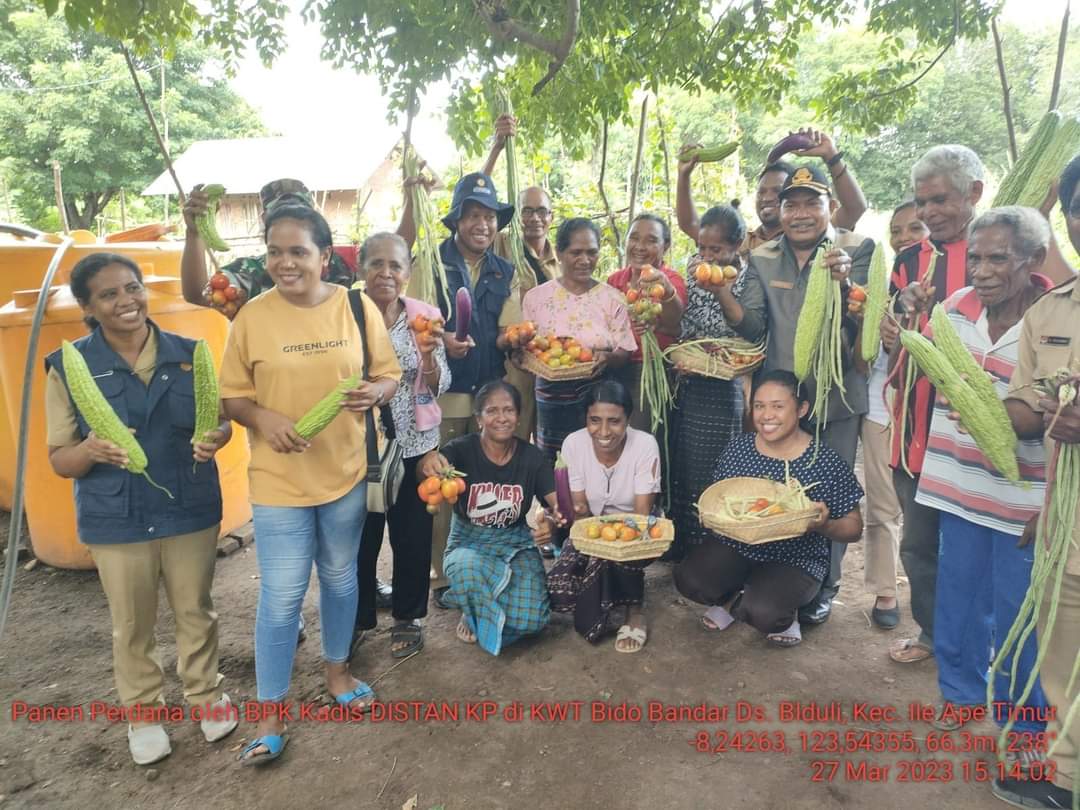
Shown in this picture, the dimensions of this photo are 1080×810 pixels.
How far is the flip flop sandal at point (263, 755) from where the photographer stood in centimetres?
284

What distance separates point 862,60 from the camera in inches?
842

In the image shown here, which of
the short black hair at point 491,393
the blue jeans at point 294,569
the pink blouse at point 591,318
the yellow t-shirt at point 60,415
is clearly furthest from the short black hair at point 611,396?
the yellow t-shirt at point 60,415

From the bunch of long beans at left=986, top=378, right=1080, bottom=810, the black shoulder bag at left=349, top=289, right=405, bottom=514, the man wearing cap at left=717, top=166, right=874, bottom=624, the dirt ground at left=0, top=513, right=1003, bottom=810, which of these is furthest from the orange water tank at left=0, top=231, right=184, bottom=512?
the bunch of long beans at left=986, top=378, right=1080, bottom=810

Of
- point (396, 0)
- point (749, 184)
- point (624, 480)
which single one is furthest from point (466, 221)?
point (749, 184)

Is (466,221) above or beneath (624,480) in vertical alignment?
above

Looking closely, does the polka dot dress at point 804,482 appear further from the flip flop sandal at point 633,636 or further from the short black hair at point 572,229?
the short black hair at point 572,229

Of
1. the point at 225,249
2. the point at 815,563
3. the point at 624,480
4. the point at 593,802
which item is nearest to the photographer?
the point at 593,802

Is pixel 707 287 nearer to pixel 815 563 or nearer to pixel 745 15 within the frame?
pixel 815 563

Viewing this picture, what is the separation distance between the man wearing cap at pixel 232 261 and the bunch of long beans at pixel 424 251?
602 mm

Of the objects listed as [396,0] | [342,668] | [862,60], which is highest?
[862,60]

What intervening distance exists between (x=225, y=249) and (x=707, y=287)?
244 cm

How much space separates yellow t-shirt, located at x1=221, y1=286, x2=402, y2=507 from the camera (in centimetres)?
274

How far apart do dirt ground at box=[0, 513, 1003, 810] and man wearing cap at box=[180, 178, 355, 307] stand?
211 centimetres

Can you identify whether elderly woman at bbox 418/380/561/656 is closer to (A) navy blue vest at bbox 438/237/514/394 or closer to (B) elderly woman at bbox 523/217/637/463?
(A) navy blue vest at bbox 438/237/514/394
